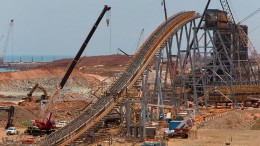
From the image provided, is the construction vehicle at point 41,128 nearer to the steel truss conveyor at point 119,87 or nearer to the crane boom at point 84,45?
the steel truss conveyor at point 119,87

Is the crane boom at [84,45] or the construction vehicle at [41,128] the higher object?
the crane boom at [84,45]

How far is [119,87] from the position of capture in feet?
186

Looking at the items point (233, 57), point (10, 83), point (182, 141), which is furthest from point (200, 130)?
point (10, 83)

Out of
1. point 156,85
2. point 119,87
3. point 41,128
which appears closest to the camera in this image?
point 119,87

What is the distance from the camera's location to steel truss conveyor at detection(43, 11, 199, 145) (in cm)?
5075

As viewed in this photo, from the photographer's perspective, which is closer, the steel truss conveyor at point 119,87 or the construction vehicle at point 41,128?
the steel truss conveyor at point 119,87

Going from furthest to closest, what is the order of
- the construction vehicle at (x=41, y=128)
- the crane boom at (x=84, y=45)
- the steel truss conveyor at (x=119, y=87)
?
the crane boom at (x=84, y=45) → the construction vehicle at (x=41, y=128) → the steel truss conveyor at (x=119, y=87)

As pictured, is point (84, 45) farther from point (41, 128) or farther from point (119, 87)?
point (119, 87)

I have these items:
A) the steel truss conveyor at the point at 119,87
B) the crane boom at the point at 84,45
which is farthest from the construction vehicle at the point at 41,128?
the crane boom at the point at 84,45

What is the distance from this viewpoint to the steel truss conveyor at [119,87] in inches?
1998

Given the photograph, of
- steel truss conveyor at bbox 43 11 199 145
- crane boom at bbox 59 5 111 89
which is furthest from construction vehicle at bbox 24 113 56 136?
crane boom at bbox 59 5 111 89

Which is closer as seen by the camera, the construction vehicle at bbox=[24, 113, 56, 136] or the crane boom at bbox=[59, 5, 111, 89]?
the construction vehicle at bbox=[24, 113, 56, 136]

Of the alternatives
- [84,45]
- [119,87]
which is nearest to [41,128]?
[119,87]

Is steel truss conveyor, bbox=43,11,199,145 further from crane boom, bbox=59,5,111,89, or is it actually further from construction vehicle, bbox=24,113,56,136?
crane boom, bbox=59,5,111,89
